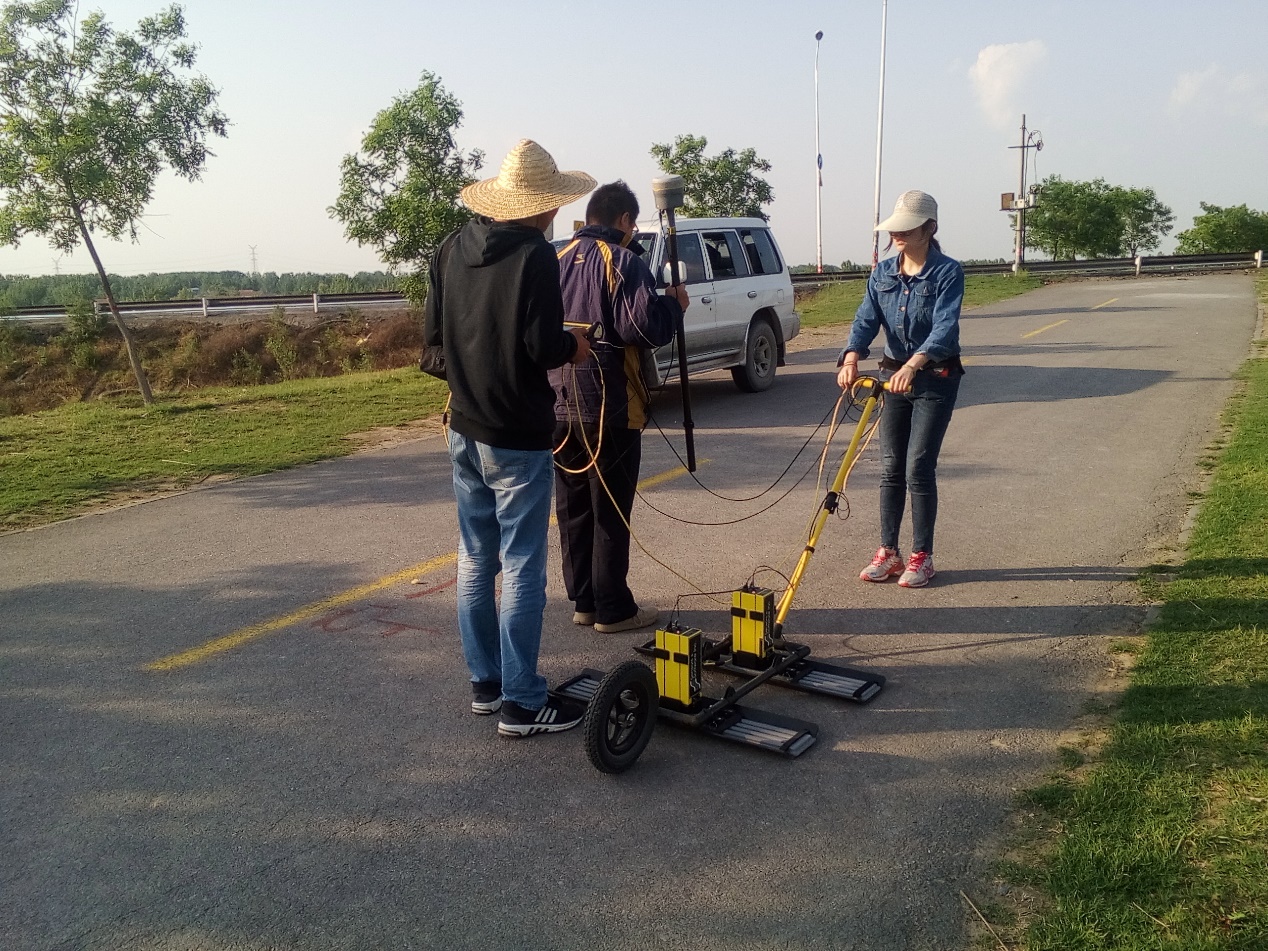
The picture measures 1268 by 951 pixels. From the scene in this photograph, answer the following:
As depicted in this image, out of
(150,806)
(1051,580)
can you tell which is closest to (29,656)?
(150,806)

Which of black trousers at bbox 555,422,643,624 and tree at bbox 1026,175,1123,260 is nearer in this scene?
black trousers at bbox 555,422,643,624

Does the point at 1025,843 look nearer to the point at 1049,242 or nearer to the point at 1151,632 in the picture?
the point at 1151,632

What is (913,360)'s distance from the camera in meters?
5.23

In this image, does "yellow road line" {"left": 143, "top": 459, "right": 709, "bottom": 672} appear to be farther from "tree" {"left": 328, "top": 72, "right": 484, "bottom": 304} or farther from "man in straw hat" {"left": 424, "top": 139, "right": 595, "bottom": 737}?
"tree" {"left": 328, "top": 72, "right": 484, "bottom": 304}

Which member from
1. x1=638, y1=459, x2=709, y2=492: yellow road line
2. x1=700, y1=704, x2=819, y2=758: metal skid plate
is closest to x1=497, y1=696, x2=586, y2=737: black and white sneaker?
x1=700, y1=704, x2=819, y2=758: metal skid plate

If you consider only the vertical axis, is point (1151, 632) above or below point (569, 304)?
below

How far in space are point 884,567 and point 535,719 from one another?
259cm

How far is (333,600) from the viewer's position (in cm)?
578

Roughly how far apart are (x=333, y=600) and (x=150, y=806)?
2.20 m

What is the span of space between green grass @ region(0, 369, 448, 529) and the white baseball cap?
6258 mm

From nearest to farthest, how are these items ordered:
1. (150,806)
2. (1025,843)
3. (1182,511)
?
(1025,843)
(150,806)
(1182,511)

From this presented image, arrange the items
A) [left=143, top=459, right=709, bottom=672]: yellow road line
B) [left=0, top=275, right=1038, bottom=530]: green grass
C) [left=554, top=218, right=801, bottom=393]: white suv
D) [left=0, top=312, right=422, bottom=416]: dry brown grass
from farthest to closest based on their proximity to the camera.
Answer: [left=0, top=312, right=422, bottom=416]: dry brown grass < [left=554, top=218, right=801, bottom=393]: white suv < [left=0, top=275, right=1038, bottom=530]: green grass < [left=143, top=459, right=709, bottom=672]: yellow road line

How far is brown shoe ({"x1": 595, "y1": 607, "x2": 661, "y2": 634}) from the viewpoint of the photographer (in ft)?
17.1

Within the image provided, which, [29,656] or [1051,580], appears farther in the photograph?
[1051,580]
